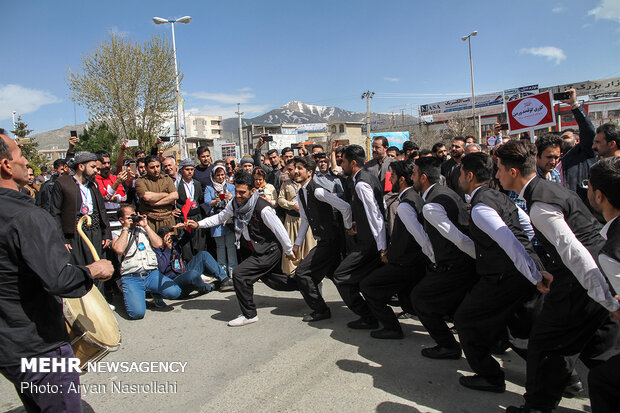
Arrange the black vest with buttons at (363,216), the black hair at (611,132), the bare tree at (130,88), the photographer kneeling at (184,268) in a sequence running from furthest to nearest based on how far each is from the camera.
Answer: the bare tree at (130,88)
the photographer kneeling at (184,268)
the black vest with buttons at (363,216)
the black hair at (611,132)

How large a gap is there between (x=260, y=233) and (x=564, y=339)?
3.39m

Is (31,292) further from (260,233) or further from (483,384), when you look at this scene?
(483,384)

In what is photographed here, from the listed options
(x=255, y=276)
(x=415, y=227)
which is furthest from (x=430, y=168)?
(x=255, y=276)

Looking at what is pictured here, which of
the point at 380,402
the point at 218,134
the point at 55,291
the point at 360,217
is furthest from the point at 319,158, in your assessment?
the point at 218,134

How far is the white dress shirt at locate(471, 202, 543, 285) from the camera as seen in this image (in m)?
2.68

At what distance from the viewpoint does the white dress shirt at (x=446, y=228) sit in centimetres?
323

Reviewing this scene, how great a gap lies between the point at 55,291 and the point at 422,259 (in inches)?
123

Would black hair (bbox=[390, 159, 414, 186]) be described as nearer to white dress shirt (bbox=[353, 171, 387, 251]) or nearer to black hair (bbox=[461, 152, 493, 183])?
white dress shirt (bbox=[353, 171, 387, 251])

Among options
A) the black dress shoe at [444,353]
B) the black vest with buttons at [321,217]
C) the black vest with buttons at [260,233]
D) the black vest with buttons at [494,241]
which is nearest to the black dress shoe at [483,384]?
the black dress shoe at [444,353]

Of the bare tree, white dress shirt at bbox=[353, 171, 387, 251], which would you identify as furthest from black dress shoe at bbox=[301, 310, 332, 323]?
the bare tree

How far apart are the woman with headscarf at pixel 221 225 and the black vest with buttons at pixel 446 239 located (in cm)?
379

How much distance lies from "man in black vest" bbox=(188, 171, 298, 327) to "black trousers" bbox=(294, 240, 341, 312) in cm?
23

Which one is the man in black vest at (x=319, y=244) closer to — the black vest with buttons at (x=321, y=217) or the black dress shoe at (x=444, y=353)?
the black vest with buttons at (x=321, y=217)

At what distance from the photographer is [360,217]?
4441 millimetres
